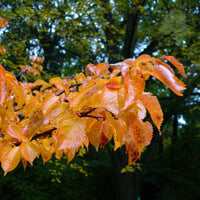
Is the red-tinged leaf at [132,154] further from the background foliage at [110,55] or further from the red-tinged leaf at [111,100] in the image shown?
the background foliage at [110,55]

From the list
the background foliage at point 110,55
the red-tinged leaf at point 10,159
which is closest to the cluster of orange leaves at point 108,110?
the red-tinged leaf at point 10,159

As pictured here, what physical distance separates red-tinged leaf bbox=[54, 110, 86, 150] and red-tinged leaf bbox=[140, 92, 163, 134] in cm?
14

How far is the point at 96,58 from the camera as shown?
5152 mm

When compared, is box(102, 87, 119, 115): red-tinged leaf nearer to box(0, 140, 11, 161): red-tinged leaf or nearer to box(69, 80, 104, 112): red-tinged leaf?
box(69, 80, 104, 112): red-tinged leaf

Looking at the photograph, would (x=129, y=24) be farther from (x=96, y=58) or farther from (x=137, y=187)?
(x=137, y=187)

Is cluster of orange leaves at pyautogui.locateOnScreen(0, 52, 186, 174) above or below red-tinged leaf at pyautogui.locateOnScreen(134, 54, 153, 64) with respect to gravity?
below

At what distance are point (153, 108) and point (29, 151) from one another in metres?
0.47

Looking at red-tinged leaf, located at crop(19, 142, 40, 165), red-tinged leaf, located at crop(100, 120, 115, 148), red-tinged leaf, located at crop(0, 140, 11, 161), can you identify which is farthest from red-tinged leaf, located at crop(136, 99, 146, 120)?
red-tinged leaf, located at crop(0, 140, 11, 161)

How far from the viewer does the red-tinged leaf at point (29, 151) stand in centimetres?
72

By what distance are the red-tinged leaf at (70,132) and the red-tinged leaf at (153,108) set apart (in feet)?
0.47

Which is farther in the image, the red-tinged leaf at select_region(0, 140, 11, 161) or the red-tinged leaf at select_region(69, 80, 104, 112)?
the red-tinged leaf at select_region(0, 140, 11, 161)

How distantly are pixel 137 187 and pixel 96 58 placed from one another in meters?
3.02

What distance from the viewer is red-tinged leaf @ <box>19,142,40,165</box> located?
2.35 ft

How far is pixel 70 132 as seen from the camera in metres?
0.45
